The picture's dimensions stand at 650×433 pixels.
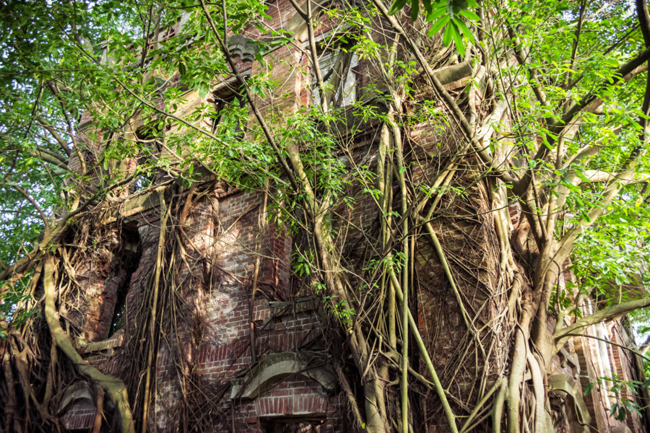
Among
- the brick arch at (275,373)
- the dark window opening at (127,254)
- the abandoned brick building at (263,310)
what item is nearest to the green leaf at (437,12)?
the abandoned brick building at (263,310)

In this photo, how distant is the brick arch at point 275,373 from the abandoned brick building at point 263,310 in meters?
0.01

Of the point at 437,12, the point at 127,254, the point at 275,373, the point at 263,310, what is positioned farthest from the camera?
the point at 127,254

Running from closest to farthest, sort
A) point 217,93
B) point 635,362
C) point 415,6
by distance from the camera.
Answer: point 415,6 → point 217,93 → point 635,362

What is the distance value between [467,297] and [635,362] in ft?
26.0

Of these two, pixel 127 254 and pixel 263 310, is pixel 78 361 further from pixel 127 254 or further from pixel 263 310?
pixel 263 310

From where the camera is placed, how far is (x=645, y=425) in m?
9.11

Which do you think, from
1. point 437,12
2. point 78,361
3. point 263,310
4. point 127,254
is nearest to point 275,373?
point 263,310

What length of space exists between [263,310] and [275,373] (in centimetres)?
77

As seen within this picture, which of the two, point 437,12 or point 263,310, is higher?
point 437,12

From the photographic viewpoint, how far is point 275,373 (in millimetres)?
5086

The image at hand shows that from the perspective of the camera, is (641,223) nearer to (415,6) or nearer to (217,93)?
(415,6)

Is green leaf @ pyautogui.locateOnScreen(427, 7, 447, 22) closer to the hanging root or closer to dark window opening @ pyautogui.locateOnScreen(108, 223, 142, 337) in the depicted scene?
the hanging root

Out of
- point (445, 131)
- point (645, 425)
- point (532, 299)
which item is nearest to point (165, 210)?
point (445, 131)

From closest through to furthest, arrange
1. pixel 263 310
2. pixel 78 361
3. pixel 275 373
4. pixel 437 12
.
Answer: pixel 437 12
pixel 275 373
pixel 263 310
pixel 78 361
